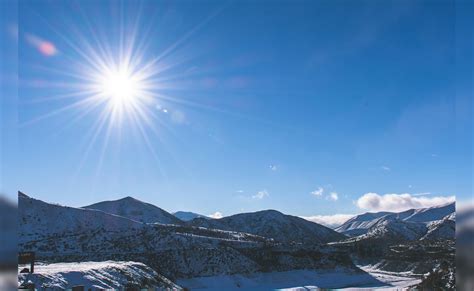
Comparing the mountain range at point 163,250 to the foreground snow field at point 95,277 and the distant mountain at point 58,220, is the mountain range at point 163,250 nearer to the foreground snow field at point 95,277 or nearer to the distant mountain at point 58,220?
the distant mountain at point 58,220

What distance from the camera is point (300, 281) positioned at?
91.4 metres

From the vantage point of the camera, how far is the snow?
78.7 m

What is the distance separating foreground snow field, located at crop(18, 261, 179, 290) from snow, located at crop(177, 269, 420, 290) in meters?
18.4

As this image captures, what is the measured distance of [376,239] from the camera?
194000 millimetres

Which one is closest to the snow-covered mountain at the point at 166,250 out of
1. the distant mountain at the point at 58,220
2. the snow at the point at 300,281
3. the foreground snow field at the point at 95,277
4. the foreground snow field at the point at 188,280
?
the distant mountain at the point at 58,220

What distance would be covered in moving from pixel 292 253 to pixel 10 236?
112 meters

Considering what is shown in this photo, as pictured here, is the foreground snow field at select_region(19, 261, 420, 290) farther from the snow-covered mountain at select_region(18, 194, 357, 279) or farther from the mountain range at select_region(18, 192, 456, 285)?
the snow-covered mountain at select_region(18, 194, 357, 279)

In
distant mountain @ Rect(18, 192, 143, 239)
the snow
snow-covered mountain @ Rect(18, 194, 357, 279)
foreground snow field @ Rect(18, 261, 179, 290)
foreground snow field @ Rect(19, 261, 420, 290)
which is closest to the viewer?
foreground snow field @ Rect(18, 261, 179, 290)

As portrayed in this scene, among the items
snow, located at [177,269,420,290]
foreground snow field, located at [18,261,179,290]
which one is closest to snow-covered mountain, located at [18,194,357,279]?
snow, located at [177,269,420,290]

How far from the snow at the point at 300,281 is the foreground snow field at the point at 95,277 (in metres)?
18.4

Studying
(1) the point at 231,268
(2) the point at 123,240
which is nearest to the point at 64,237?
(2) the point at 123,240

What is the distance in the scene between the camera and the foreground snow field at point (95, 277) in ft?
126

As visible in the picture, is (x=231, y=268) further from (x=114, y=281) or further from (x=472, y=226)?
(x=472, y=226)

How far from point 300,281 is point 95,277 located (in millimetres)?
56438
